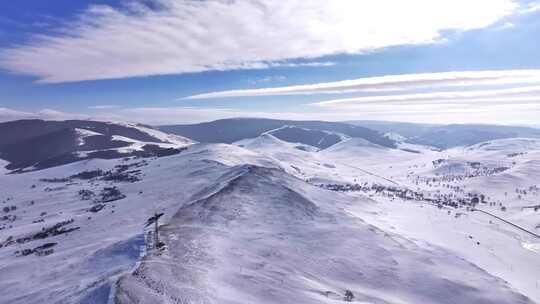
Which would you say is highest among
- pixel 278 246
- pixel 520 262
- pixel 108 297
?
pixel 108 297

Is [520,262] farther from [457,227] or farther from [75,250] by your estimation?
[75,250]

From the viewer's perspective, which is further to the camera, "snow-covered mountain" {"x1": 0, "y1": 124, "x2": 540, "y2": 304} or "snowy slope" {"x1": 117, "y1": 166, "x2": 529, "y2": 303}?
"snow-covered mountain" {"x1": 0, "y1": 124, "x2": 540, "y2": 304}

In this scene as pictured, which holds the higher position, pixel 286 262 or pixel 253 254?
pixel 253 254

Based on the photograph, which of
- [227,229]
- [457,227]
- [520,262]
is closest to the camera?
[227,229]

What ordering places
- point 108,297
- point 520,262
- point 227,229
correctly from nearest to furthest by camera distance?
point 108,297
point 227,229
point 520,262

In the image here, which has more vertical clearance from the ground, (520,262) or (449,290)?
(449,290)

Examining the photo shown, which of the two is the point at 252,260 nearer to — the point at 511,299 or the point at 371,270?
the point at 371,270

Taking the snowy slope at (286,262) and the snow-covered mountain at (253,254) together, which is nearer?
the snowy slope at (286,262)

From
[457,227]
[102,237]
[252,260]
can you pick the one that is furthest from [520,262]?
[102,237]

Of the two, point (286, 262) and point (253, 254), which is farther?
point (253, 254)

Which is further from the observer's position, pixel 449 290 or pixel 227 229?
pixel 227 229

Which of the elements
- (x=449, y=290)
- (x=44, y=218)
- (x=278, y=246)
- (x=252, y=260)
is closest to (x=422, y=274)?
(x=449, y=290)
